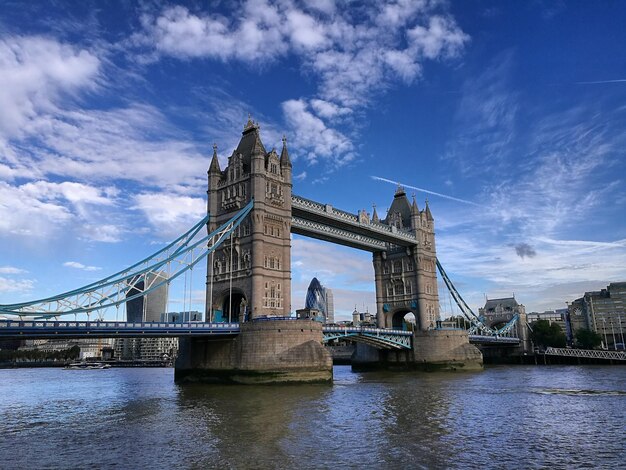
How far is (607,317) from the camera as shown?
12519cm

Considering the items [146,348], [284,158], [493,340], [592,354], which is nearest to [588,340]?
[592,354]

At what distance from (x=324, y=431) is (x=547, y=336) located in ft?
278

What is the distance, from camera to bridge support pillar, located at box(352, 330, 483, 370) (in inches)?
2378

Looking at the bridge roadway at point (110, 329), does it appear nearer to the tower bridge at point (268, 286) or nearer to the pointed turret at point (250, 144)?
the tower bridge at point (268, 286)

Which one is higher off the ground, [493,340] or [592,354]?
[493,340]

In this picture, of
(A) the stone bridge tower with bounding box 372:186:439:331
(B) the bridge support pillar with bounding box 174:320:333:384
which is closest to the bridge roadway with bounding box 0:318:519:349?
(B) the bridge support pillar with bounding box 174:320:333:384

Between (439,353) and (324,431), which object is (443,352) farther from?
(324,431)

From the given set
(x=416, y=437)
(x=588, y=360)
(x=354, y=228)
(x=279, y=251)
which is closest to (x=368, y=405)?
(x=416, y=437)

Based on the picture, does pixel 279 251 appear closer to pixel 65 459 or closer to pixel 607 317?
pixel 65 459

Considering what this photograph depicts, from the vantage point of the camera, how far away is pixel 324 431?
19562 millimetres

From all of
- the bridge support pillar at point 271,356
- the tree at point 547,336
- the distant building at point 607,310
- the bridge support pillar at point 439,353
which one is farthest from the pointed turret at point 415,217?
the distant building at point 607,310

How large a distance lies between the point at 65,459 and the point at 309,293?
164 metres

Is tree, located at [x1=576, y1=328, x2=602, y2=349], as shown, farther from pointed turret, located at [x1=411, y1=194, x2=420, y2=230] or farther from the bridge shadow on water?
the bridge shadow on water

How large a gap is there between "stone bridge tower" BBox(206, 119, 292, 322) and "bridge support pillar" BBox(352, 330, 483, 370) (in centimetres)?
2255
